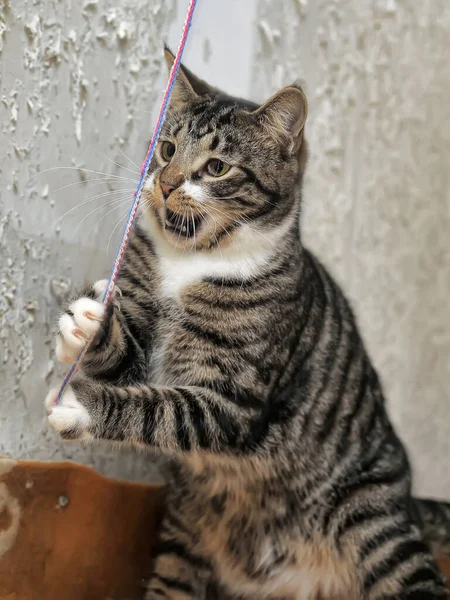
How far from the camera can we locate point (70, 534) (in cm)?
113

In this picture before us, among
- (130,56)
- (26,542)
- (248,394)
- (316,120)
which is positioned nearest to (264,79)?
(316,120)

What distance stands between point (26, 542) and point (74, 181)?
642 mm

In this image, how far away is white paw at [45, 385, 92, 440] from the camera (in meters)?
0.89

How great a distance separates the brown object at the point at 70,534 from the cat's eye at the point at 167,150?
588 millimetres

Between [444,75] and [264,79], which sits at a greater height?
[444,75]

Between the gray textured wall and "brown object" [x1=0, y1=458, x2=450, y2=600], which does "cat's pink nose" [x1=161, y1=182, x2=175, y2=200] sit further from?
"brown object" [x1=0, y1=458, x2=450, y2=600]

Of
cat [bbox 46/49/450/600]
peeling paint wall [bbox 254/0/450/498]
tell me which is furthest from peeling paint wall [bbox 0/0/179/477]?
peeling paint wall [bbox 254/0/450/498]

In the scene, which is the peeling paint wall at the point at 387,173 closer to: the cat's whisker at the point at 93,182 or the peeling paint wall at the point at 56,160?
the peeling paint wall at the point at 56,160

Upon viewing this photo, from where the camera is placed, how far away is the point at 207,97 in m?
1.20

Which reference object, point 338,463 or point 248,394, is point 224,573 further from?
point 248,394

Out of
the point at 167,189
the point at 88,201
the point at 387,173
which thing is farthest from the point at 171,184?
the point at 387,173

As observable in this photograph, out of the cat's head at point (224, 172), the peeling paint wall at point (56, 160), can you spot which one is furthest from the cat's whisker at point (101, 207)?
the cat's head at point (224, 172)

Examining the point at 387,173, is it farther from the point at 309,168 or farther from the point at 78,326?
the point at 78,326

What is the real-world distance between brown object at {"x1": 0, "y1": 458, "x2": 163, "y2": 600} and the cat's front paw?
0.23 meters
